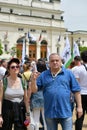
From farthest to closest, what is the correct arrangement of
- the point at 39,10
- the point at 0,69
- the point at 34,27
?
the point at 39,10, the point at 34,27, the point at 0,69

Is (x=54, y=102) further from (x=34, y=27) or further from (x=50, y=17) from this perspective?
(x=50, y=17)

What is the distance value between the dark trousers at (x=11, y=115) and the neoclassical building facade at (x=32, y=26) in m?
67.6

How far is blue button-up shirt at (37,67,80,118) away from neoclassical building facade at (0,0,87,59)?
6795cm

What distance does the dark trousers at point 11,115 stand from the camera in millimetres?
6340

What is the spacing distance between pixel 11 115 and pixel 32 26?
75402 mm

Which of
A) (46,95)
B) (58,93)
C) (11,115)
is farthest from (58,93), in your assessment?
(11,115)

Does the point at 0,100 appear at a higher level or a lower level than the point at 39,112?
Answer: higher

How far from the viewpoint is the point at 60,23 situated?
85375 millimetres

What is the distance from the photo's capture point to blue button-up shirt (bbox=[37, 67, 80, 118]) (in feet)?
19.7

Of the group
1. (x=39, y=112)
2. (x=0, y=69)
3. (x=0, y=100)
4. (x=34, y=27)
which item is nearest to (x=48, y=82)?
(x=0, y=100)

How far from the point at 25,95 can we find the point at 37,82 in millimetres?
309

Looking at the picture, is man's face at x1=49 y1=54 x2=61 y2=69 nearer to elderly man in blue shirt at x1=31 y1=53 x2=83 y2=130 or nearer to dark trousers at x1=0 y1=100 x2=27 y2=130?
elderly man in blue shirt at x1=31 y1=53 x2=83 y2=130

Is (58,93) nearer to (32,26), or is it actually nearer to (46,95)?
(46,95)

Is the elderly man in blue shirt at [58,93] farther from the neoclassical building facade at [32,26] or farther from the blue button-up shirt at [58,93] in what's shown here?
the neoclassical building facade at [32,26]
